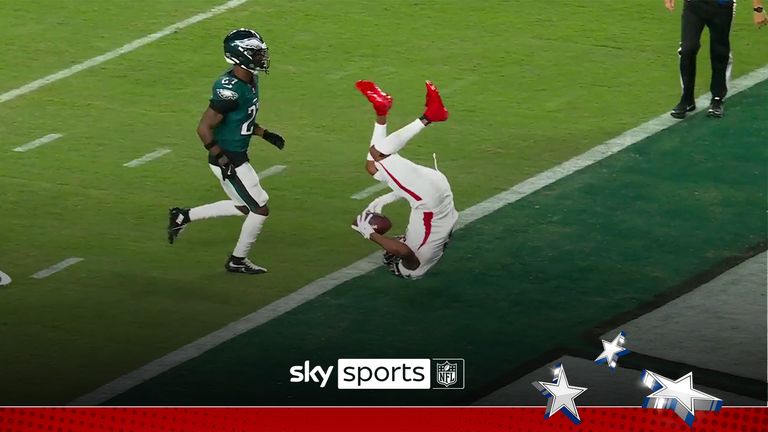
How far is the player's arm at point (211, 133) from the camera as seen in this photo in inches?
540

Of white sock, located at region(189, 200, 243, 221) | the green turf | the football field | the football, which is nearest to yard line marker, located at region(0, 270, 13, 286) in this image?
the football field

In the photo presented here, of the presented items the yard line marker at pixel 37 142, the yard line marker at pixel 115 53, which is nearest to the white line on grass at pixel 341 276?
the yard line marker at pixel 37 142

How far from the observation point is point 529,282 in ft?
45.1

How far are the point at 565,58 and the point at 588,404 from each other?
755 cm

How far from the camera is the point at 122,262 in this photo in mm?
14109

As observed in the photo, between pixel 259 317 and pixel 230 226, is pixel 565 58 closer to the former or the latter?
pixel 230 226

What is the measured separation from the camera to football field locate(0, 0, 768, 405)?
41.9 feet

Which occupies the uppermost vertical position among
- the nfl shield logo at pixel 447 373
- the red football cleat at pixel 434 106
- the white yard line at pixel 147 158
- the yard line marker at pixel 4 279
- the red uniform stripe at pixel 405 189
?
the red football cleat at pixel 434 106

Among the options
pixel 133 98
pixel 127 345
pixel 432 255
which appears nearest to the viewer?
pixel 127 345

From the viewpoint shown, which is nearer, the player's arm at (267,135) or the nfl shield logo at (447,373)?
the nfl shield logo at (447,373)

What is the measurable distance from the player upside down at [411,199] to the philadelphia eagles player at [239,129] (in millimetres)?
789

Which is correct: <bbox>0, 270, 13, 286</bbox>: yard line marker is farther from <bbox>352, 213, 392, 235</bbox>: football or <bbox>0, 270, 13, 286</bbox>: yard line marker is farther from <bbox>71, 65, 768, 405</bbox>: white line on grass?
<bbox>352, 213, 392, 235</bbox>: football

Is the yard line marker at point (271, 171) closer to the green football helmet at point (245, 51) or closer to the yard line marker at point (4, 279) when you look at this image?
the green football helmet at point (245, 51)

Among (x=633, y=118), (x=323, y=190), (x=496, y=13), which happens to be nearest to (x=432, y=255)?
(x=323, y=190)
